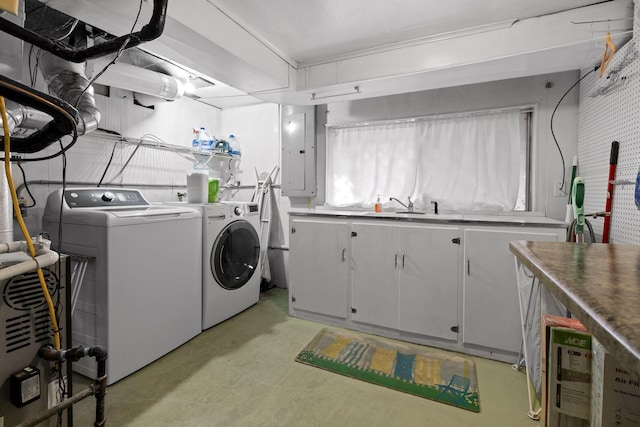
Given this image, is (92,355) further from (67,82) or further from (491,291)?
(491,291)

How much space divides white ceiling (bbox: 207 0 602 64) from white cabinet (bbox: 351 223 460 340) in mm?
1521

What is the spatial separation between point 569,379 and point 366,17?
7.58 feet

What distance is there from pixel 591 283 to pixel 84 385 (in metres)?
2.58

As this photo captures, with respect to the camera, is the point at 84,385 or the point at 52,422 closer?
the point at 52,422

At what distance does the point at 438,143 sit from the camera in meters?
2.92

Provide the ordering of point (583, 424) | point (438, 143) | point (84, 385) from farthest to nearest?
point (438, 143) → point (84, 385) → point (583, 424)

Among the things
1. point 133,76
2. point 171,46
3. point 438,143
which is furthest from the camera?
point 438,143

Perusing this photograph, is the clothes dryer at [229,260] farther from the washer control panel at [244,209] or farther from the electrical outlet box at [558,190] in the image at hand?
the electrical outlet box at [558,190]

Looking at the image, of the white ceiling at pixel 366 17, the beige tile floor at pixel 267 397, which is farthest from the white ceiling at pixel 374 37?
the beige tile floor at pixel 267 397

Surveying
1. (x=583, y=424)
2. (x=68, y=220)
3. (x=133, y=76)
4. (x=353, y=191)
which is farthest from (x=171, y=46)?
(x=583, y=424)

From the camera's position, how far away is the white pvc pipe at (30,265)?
→ 0.91m

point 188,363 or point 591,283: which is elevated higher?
point 591,283

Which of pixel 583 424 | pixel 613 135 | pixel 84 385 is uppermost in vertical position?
pixel 613 135

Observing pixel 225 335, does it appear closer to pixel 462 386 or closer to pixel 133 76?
pixel 462 386
